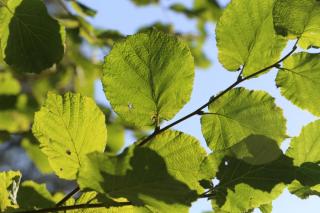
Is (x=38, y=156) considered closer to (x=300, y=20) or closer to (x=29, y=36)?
(x=29, y=36)

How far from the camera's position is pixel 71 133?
0.76m

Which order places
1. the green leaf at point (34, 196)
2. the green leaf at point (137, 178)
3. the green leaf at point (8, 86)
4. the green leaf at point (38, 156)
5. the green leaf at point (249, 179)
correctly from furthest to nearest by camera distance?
the green leaf at point (8, 86), the green leaf at point (38, 156), the green leaf at point (34, 196), the green leaf at point (249, 179), the green leaf at point (137, 178)

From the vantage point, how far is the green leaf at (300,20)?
0.77 metres

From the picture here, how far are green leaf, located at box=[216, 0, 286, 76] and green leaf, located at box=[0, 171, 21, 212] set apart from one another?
0.45 m

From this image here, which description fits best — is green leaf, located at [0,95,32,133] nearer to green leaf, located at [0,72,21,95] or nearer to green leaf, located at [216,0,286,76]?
green leaf, located at [0,72,21,95]

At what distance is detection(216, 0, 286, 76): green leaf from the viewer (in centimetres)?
80

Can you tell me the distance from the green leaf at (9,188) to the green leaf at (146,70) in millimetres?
229

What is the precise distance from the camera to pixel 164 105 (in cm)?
81

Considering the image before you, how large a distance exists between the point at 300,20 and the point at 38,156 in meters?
1.25

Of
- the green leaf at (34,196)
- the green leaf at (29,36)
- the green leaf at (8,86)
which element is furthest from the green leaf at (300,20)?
the green leaf at (8,86)

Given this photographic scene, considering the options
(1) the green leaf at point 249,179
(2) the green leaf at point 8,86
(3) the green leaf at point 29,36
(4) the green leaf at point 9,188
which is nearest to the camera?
(1) the green leaf at point 249,179

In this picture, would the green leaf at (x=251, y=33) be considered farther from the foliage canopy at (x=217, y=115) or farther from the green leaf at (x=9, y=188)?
the green leaf at (x=9, y=188)

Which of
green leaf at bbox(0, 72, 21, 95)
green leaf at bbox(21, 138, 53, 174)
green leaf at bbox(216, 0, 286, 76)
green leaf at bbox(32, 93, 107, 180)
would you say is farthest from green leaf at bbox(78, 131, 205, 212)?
green leaf at bbox(0, 72, 21, 95)

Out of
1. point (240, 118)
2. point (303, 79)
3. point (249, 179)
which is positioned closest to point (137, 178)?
point (249, 179)
